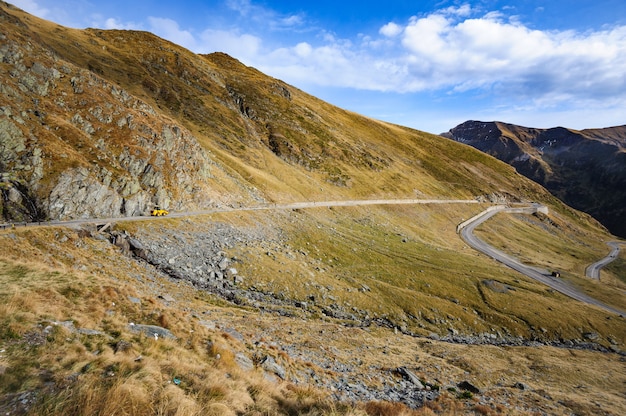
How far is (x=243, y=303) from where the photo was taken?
3281 cm

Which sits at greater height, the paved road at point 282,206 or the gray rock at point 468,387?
the paved road at point 282,206

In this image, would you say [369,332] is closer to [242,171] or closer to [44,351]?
[44,351]

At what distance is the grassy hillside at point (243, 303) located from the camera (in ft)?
37.0

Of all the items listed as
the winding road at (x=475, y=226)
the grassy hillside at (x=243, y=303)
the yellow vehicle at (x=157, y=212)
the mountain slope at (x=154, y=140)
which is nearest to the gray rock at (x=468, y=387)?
the grassy hillside at (x=243, y=303)

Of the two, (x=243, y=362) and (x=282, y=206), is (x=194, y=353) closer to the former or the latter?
(x=243, y=362)

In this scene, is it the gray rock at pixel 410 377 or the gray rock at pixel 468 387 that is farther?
the gray rock at pixel 468 387

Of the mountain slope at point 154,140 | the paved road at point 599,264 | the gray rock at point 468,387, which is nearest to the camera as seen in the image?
the gray rock at point 468,387

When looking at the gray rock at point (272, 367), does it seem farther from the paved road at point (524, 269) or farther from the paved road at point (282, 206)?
the paved road at point (524, 269)

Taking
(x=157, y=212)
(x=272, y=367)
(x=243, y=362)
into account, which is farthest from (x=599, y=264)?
(x=157, y=212)

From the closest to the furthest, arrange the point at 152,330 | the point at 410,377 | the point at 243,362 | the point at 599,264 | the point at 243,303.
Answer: the point at 152,330 < the point at 243,362 < the point at 410,377 < the point at 243,303 < the point at 599,264

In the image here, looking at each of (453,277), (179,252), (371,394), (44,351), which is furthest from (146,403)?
(453,277)

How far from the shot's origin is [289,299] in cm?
3681

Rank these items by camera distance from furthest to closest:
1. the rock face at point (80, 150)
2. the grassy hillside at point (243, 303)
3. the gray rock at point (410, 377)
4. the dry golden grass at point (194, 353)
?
the rock face at point (80, 150) < the gray rock at point (410, 377) < the grassy hillside at point (243, 303) < the dry golden grass at point (194, 353)

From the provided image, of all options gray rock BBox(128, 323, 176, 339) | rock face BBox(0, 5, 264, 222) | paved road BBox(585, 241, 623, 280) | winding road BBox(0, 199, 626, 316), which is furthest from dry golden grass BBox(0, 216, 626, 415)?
paved road BBox(585, 241, 623, 280)
